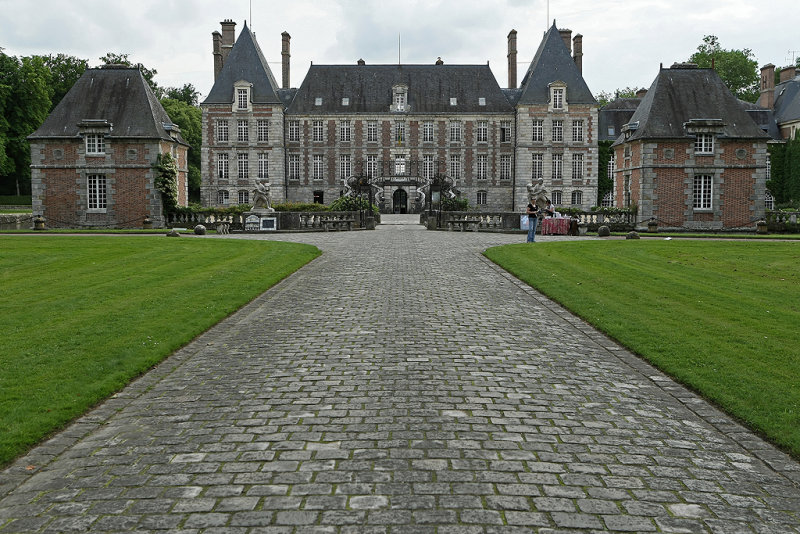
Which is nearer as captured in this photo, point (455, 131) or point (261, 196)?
point (261, 196)

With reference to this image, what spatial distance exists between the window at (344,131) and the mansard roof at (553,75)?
13.3m

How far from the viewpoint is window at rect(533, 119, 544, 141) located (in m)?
50.3

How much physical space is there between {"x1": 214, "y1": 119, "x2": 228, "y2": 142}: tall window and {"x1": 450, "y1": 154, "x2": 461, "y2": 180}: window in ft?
56.5

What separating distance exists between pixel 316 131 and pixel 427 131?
8.60m

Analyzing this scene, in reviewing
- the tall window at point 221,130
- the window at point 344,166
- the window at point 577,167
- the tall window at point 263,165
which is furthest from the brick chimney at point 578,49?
the tall window at point 221,130

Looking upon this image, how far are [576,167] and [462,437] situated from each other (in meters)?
48.3

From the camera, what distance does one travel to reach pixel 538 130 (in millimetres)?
50500

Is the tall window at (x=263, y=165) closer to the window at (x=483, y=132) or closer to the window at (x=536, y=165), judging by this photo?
the window at (x=483, y=132)

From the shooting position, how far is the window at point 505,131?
5216cm

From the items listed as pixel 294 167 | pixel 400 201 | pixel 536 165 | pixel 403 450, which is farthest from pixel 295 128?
pixel 403 450

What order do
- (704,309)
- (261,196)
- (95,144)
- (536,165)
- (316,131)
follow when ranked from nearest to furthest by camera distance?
(704,309)
(261,196)
(95,144)
(536,165)
(316,131)

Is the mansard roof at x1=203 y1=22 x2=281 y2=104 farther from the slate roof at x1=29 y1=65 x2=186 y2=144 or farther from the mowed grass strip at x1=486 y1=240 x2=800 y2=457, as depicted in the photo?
the mowed grass strip at x1=486 y1=240 x2=800 y2=457

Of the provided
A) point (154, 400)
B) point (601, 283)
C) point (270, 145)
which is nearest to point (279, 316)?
point (154, 400)

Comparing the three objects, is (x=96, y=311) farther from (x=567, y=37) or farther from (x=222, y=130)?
(x=567, y=37)
